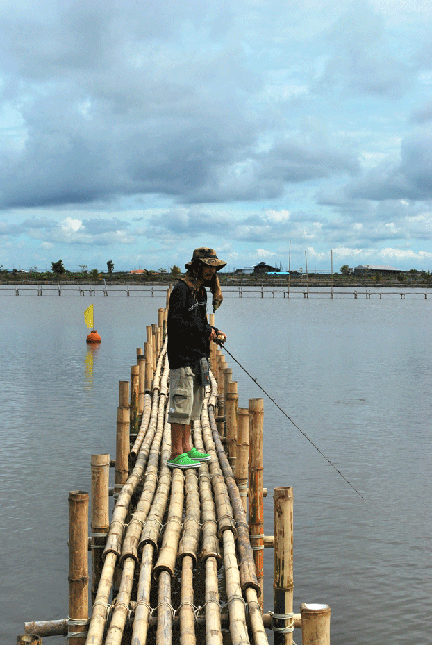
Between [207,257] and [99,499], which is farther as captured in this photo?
[207,257]

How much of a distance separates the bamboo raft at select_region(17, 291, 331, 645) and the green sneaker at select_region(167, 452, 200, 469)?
71 millimetres

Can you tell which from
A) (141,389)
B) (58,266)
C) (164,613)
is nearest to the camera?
(164,613)

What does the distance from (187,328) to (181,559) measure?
2622mm

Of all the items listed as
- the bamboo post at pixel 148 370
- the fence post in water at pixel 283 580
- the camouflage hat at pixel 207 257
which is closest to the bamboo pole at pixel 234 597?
the fence post in water at pixel 283 580

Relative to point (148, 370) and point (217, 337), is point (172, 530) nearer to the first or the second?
point (217, 337)

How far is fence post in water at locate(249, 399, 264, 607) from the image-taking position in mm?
7539

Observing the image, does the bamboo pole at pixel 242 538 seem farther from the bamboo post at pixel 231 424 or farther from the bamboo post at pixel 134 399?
the bamboo post at pixel 134 399

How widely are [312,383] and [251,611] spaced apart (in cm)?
2222

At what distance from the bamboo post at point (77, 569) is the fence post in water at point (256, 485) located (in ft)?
8.02

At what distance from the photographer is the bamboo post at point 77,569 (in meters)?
5.36

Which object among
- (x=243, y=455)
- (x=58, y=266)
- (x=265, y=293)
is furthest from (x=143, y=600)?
(x=58, y=266)

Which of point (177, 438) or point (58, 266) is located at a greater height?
point (58, 266)

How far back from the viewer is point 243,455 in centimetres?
803

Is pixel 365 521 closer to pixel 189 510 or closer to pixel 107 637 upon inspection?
pixel 189 510
